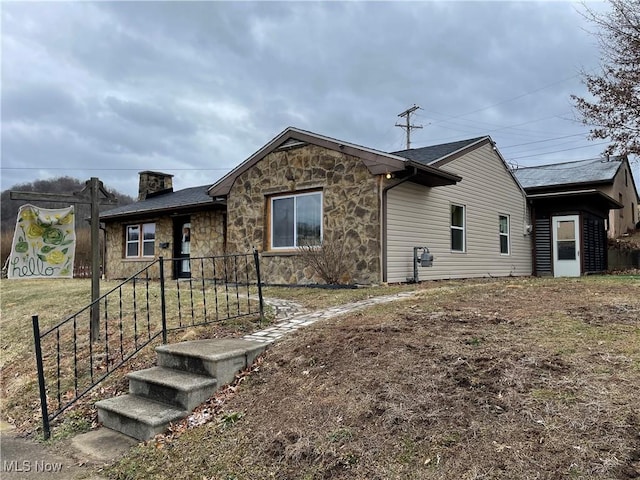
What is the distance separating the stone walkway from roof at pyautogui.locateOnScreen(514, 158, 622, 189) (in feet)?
49.4

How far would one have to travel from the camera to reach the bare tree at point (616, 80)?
1058cm

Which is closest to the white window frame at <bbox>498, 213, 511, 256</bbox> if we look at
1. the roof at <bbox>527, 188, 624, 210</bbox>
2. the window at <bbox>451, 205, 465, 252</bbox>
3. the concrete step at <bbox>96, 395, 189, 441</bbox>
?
the roof at <bbox>527, 188, 624, 210</bbox>

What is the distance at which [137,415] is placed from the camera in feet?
12.3

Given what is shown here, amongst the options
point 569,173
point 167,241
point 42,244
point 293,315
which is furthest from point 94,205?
point 569,173

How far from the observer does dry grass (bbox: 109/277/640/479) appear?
2395mm

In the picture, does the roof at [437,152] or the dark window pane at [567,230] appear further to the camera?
the dark window pane at [567,230]

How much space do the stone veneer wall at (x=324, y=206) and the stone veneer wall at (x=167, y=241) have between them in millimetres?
2196

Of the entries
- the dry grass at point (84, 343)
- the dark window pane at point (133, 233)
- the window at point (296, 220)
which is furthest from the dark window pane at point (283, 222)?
the dark window pane at point (133, 233)

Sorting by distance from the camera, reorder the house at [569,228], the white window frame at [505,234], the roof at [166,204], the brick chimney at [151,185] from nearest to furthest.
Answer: the white window frame at [505,234], the roof at [166,204], the house at [569,228], the brick chimney at [151,185]

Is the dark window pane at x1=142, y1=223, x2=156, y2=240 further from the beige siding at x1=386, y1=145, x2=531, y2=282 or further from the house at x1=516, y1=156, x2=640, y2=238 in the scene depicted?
the house at x1=516, y1=156, x2=640, y2=238

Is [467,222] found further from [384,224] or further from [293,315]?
[293,315]

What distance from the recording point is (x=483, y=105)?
3372 centimetres

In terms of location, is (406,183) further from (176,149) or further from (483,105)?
(483,105)

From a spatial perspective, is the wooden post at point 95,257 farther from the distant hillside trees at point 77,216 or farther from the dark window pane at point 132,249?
the distant hillside trees at point 77,216
